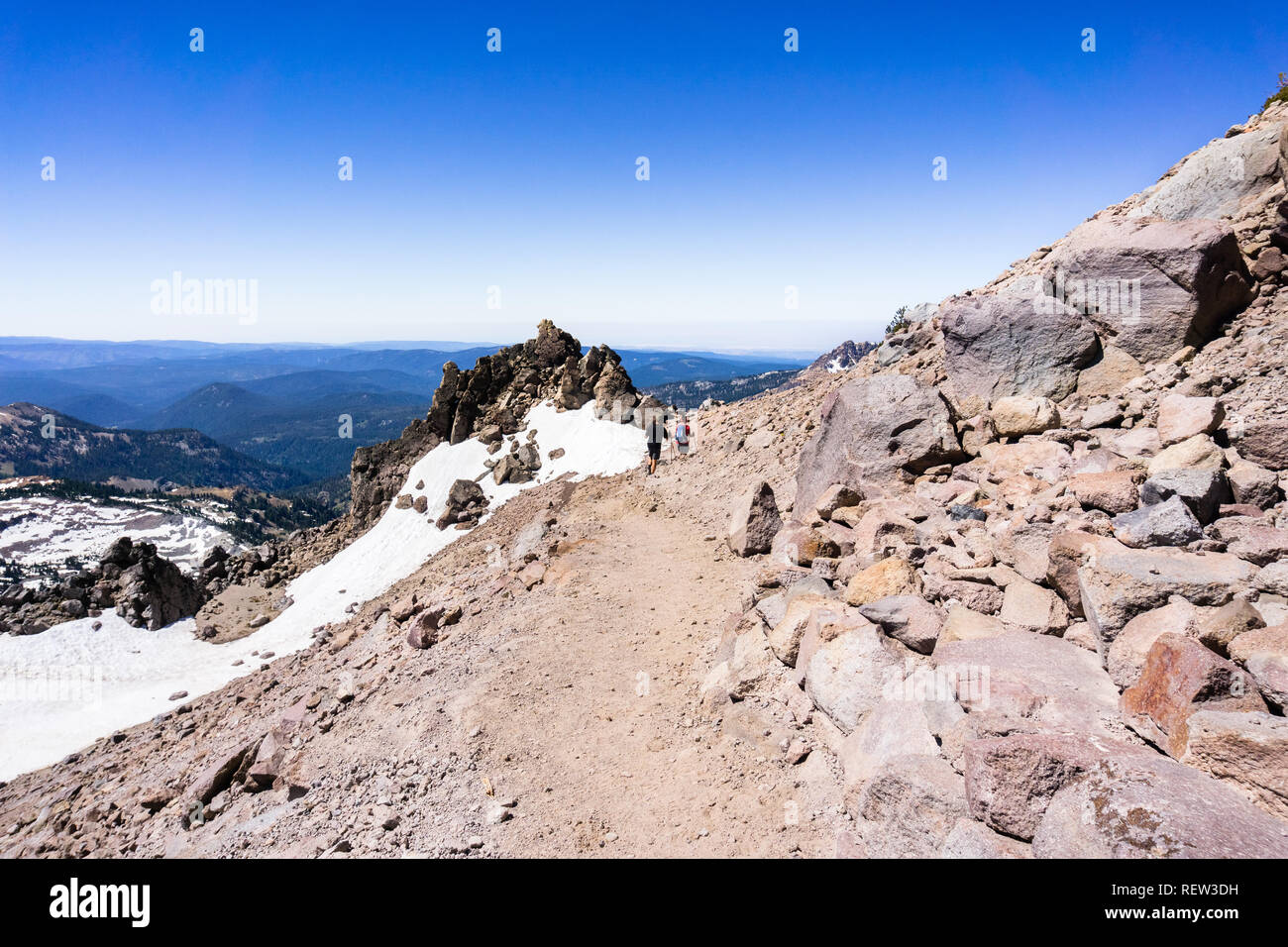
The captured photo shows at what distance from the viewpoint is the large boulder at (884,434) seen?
11414 millimetres

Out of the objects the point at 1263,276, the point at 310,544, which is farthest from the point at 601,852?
the point at 310,544

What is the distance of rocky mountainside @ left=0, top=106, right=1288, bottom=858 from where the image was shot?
14.7 feet

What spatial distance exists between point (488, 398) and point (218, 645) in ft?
69.4

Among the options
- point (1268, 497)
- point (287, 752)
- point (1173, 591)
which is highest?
point (1268, 497)

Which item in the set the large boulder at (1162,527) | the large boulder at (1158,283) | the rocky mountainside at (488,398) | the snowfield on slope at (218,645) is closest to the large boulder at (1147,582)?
the large boulder at (1162,527)

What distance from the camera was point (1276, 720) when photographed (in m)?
3.93

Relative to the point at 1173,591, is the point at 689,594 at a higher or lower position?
lower

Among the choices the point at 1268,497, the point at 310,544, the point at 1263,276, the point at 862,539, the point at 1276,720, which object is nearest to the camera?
the point at 1276,720

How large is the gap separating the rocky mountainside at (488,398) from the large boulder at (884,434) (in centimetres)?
2359

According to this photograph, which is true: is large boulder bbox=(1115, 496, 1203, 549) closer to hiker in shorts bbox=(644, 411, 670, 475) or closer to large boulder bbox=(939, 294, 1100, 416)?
large boulder bbox=(939, 294, 1100, 416)

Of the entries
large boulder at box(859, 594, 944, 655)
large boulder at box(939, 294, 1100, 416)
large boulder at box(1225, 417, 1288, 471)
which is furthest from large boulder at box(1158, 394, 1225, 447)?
large boulder at box(859, 594, 944, 655)

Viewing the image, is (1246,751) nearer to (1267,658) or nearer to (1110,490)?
(1267,658)
